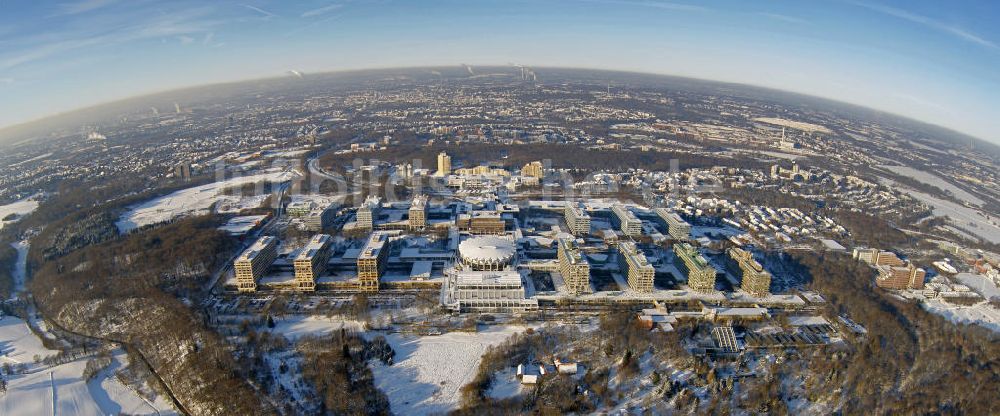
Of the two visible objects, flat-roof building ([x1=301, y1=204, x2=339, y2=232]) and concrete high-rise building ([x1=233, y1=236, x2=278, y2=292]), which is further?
flat-roof building ([x1=301, y1=204, x2=339, y2=232])

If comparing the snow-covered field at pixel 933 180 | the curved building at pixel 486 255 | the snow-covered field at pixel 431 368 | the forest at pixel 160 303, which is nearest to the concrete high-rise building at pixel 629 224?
the curved building at pixel 486 255

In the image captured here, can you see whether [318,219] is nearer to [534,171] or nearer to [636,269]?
[636,269]

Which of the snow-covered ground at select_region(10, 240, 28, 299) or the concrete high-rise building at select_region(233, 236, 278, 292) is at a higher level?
the concrete high-rise building at select_region(233, 236, 278, 292)

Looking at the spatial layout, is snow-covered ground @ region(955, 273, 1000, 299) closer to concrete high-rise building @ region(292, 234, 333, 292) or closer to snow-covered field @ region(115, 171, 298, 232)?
concrete high-rise building @ region(292, 234, 333, 292)

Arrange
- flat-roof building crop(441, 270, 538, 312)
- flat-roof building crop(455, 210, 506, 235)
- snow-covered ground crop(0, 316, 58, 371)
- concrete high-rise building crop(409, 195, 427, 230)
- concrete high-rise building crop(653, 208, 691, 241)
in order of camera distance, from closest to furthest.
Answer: snow-covered ground crop(0, 316, 58, 371) → flat-roof building crop(441, 270, 538, 312) → concrete high-rise building crop(653, 208, 691, 241) → flat-roof building crop(455, 210, 506, 235) → concrete high-rise building crop(409, 195, 427, 230)

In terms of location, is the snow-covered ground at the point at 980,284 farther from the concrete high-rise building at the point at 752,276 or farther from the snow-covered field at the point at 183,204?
the snow-covered field at the point at 183,204

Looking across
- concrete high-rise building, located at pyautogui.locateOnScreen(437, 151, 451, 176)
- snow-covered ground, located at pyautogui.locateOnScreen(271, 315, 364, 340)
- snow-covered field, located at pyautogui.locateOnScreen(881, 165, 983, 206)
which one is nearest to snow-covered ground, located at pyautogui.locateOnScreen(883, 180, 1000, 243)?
snow-covered field, located at pyautogui.locateOnScreen(881, 165, 983, 206)
